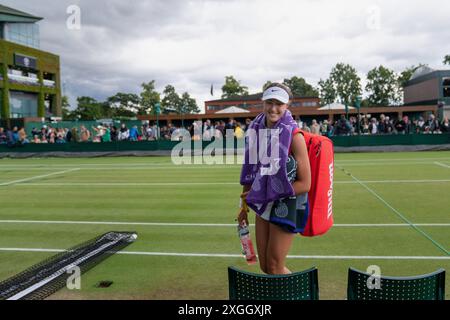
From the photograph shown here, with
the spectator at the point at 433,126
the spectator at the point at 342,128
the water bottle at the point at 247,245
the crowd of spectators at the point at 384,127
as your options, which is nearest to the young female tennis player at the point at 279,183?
the water bottle at the point at 247,245

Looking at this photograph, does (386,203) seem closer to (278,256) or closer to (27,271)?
(278,256)

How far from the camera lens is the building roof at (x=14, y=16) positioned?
209 feet

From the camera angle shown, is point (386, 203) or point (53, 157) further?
point (53, 157)

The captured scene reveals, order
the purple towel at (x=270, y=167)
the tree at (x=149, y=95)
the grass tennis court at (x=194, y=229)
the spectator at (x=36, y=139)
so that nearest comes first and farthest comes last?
the purple towel at (x=270, y=167) < the grass tennis court at (x=194, y=229) < the spectator at (x=36, y=139) < the tree at (x=149, y=95)

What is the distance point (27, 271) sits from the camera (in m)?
5.62

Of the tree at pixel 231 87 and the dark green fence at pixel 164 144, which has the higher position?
the tree at pixel 231 87

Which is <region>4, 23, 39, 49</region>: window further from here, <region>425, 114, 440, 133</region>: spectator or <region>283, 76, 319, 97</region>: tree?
<region>283, 76, 319, 97</region>: tree

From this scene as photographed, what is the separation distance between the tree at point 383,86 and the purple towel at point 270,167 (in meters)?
117

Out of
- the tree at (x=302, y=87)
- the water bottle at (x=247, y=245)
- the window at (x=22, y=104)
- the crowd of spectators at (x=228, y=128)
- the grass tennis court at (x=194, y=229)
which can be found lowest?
the grass tennis court at (x=194, y=229)

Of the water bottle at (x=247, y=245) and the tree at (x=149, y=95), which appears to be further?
the tree at (x=149, y=95)

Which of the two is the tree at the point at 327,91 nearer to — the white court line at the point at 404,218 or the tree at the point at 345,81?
the tree at the point at 345,81

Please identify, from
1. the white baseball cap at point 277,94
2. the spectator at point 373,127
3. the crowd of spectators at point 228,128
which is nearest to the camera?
the white baseball cap at point 277,94
